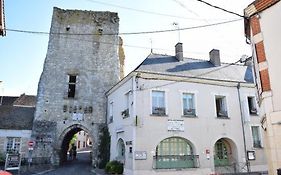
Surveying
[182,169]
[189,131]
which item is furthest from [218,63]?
[182,169]

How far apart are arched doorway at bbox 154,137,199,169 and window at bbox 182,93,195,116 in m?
1.81

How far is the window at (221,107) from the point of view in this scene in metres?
17.0

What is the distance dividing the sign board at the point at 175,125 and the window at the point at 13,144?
43.2 feet

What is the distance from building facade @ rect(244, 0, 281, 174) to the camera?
314 inches

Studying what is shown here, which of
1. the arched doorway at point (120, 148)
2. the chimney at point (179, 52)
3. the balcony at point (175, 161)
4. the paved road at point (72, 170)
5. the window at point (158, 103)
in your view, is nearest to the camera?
the balcony at point (175, 161)

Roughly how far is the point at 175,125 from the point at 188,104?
1.90 m

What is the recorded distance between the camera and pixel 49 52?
22406mm

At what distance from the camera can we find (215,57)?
1984 centimetres

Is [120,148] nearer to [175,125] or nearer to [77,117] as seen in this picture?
[175,125]

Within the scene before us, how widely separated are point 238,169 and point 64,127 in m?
13.6

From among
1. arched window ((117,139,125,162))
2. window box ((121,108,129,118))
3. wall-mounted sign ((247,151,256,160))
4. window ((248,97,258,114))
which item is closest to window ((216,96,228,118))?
window ((248,97,258,114))

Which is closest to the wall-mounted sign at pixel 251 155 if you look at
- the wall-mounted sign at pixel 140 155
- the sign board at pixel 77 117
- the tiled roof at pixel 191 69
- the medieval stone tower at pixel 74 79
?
the tiled roof at pixel 191 69

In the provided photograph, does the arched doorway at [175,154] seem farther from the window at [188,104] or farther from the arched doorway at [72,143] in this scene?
the arched doorway at [72,143]

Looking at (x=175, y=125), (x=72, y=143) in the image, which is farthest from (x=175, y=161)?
(x=72, y=143)
